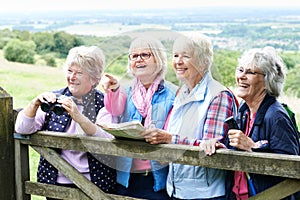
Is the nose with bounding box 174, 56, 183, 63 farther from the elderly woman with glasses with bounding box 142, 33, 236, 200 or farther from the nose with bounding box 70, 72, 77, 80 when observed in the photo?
the nose with bounding box 70, 72, 77, 80

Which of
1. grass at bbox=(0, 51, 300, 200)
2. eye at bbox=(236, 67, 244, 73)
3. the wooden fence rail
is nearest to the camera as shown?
the wooden fence rail

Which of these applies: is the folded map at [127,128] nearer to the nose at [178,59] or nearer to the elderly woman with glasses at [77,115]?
the elderly woman with glasses at [77,115]

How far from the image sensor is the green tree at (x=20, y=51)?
56.4 feet

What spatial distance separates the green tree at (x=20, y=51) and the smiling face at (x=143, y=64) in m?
14.1

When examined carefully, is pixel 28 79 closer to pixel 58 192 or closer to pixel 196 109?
pixel 58 192

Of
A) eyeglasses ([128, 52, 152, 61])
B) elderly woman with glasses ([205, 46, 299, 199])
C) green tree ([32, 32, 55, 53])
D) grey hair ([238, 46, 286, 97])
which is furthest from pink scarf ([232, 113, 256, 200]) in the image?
green tree ([32, 32, 55, 53])

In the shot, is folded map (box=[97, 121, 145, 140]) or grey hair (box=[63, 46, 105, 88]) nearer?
folded map (box=[97, 121, 145, 140])

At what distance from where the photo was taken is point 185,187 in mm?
3117

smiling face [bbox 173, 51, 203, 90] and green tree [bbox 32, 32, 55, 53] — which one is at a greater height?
smiling face [bbox 173, 51, 203, 90]

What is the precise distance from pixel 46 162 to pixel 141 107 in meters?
1.05

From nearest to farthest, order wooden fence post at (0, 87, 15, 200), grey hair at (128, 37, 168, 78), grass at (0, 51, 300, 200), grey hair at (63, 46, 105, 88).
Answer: grey hair at (128, 37, 168, 78)
grey hair at (63, 46, 105, 88)
wooden fence post at (0, 87, 15, 200)
grass at (0, 51, 300, 200)

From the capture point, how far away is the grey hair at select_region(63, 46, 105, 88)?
10.6 feet

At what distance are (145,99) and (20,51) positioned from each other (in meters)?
15.8

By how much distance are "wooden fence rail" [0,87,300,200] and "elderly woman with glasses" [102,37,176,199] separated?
11cm
